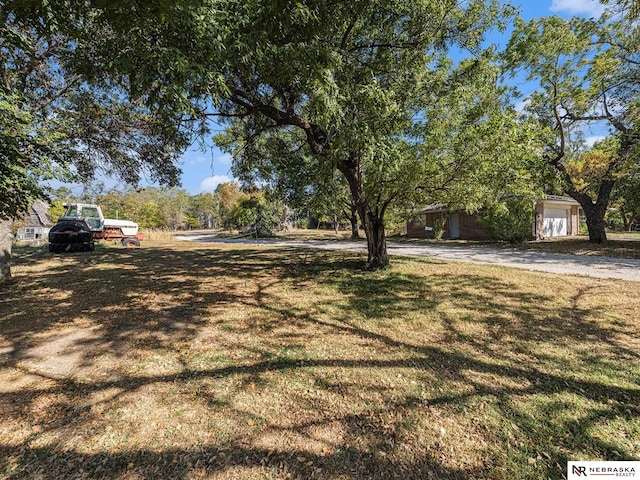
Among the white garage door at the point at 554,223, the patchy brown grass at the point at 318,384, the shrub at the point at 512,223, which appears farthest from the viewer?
the white garage door at the point at 554,223

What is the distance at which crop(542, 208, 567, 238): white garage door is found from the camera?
706 inches

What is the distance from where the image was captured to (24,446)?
2035mm

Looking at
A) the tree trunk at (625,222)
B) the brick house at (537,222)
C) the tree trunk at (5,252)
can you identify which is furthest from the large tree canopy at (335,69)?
the tree trunk at (625,222)

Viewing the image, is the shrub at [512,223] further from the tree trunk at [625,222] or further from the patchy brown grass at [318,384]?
the tree trunk at [625,222]

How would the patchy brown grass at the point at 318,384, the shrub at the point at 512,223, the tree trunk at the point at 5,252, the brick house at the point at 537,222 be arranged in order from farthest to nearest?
the brick house at the point at 537,222
the shrub at the point at 512,223
the tree trunk at the point at 5,252
the patchy brown grass at the point at 318,384

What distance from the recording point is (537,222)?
52.2 feet

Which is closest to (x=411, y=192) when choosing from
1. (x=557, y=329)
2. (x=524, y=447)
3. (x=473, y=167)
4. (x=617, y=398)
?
(x=473, y=167)

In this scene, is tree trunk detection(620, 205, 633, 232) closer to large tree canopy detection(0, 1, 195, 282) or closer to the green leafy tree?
the green leafy tree

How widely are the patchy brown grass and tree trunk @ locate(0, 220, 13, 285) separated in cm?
146

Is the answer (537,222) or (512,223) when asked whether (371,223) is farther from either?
(537,222)

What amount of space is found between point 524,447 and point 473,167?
5.09 meters

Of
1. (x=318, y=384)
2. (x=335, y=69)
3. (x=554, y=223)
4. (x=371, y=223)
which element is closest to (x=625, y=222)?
(x=554, y=223)

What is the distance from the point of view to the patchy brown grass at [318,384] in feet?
6.36

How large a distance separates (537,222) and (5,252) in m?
21.7
